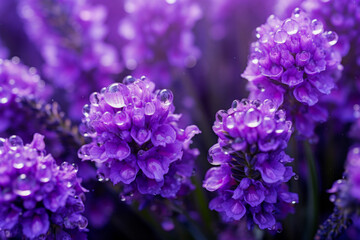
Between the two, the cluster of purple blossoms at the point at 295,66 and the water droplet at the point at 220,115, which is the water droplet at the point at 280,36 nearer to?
the cluster of purple blossoms at the point at 295,66

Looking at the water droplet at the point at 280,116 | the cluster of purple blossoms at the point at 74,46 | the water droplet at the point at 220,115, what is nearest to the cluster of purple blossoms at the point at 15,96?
the cluster of purple blossoms at the point at 74,46

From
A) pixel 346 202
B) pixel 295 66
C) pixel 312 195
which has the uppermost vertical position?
pixel 295 66

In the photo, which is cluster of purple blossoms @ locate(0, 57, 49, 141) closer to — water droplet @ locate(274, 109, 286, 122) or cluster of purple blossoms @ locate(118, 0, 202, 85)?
cluster of purple blossoms @ locate(118, 0, 202, 85)

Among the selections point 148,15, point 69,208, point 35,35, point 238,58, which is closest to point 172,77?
point 148,15

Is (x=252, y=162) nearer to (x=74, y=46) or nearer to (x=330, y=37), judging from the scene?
(x=330, y=37)

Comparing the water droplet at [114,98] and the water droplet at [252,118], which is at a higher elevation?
the water droplet at [252,118]

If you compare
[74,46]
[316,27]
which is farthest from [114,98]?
[74,46]

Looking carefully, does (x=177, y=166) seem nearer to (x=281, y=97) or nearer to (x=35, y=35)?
(x=281, y=97)
